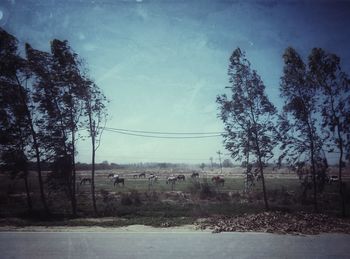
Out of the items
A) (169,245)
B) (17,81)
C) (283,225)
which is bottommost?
(283,225)

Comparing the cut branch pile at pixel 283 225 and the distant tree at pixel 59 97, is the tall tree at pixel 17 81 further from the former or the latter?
the cut branch pile at pixel 283 225

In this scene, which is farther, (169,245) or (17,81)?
(17,81)

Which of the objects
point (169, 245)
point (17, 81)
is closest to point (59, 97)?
point (17, 81)

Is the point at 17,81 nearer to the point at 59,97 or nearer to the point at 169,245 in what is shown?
the point at 59,97

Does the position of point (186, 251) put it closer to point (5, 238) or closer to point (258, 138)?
point (5, 238)

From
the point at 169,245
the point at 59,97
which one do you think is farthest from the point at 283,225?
the point at 59,97

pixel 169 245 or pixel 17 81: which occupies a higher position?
pixel 17 81

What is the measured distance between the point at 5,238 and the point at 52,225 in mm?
3040

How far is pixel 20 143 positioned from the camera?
18.0m

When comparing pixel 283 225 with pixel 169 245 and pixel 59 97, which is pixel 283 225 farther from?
pixel 59 97

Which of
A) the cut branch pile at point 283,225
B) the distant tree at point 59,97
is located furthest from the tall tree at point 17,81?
the cut branch pile at point 283,225

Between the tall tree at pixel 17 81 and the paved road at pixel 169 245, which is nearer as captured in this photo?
the paved road at pixel 169 245

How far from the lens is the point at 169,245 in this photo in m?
8.43

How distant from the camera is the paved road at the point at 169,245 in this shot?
7469 millimetres
